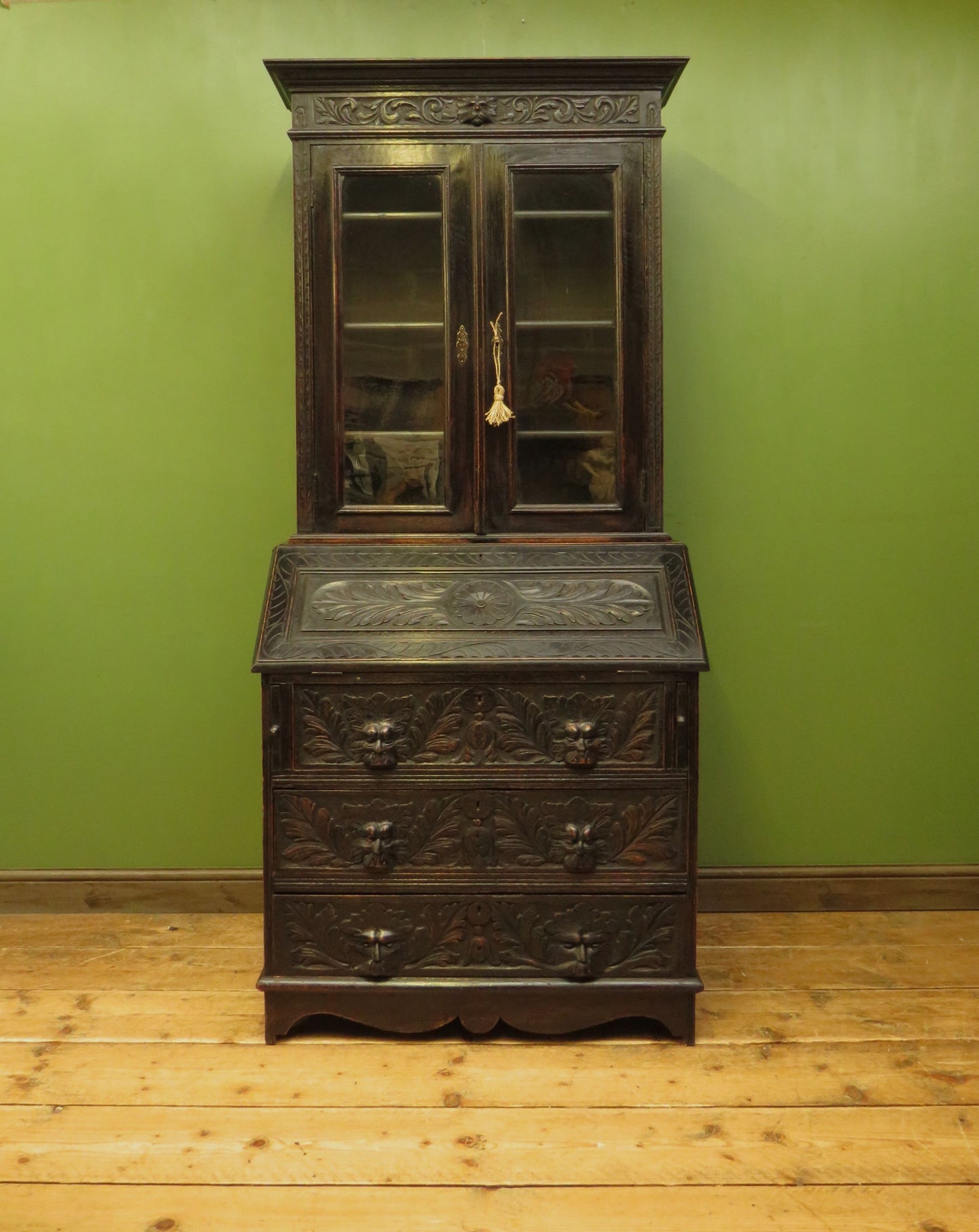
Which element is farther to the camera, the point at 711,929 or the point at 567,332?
the point at 711,929

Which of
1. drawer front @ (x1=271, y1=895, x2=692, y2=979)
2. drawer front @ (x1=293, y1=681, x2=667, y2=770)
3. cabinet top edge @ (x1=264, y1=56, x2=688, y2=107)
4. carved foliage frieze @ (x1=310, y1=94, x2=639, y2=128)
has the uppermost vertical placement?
cabinet top edge @ (x1=264, y1=56, x2=688, y2=107)

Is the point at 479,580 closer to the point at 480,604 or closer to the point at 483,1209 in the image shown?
the point at 480,604

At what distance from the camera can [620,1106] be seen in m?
1.87

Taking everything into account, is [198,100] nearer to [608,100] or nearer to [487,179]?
[487,179]

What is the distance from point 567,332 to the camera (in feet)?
7.41

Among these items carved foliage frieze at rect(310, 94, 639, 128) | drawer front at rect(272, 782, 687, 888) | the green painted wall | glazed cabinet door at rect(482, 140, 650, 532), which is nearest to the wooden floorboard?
drawer front at rect(272, 782, 687, 888)

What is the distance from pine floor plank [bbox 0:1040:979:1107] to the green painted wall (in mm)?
795

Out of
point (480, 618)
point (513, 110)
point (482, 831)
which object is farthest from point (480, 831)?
→ point (513, 110)

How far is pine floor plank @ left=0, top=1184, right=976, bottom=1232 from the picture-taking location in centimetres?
155

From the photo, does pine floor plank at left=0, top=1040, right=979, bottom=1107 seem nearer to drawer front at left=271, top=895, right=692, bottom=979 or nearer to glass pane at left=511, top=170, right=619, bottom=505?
drawer front at left=271, top=895, right=692, bottom=979

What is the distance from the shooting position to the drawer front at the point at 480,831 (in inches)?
82.9

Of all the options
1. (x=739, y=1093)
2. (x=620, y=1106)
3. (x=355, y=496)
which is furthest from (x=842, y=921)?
(x=355, y=496)

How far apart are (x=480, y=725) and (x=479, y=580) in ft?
1.14

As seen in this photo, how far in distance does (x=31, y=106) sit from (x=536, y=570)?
1969 mm
